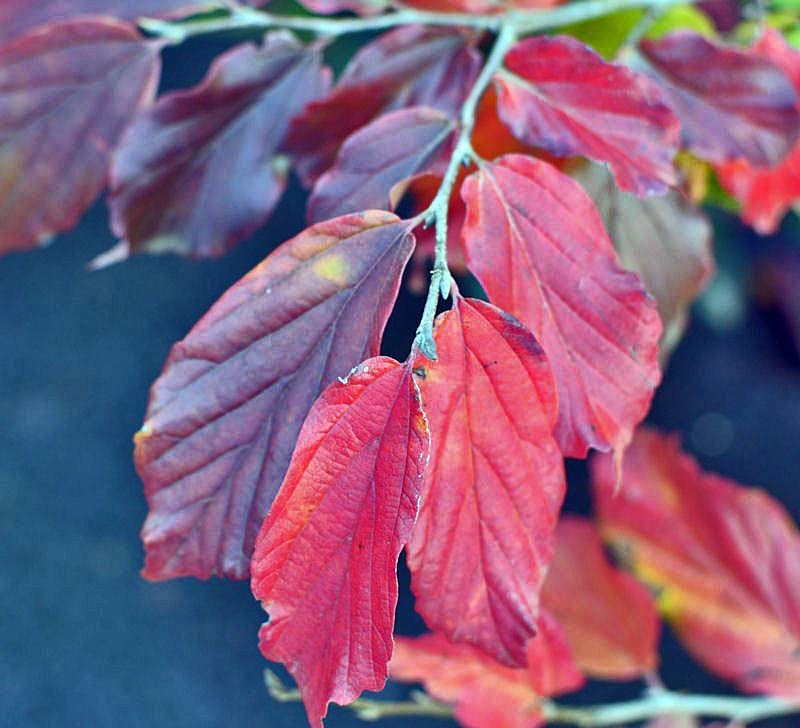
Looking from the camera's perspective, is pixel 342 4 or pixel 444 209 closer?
pixel 444 209

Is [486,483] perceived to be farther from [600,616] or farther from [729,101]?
[600,616]

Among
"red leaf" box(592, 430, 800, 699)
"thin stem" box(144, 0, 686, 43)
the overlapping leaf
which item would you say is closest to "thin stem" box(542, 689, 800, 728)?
"red leaf" box(592, 430, 800, 699)

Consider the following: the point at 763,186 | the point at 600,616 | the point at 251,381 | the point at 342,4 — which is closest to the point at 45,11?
the point at 342,4

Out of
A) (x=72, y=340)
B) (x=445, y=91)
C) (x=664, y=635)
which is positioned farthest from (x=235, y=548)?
(x=664, y=635)

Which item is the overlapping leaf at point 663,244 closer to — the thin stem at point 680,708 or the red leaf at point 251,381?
the red leaf at point 251,381

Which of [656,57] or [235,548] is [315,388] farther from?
[656,57]

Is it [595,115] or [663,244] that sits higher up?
[595,115]

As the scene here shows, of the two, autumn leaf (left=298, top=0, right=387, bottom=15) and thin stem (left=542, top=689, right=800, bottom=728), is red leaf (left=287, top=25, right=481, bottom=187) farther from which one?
thin stem (left=542, top=689, right=800, bottom=728)
